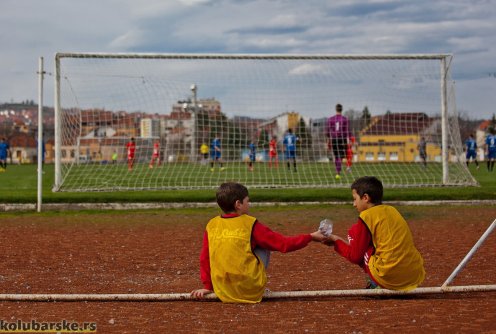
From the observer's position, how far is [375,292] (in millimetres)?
6070

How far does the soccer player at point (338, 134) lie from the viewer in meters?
20.7

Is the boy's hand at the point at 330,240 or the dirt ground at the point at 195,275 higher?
the boy's hand at the point at 330,240

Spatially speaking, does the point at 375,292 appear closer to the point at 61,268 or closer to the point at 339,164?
the point at 61,268

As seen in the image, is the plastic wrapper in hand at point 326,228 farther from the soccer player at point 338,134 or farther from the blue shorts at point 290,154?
the blue shorts at point 290,154

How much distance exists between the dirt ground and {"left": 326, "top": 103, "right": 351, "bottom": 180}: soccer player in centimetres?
692

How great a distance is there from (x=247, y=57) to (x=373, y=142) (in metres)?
12.0

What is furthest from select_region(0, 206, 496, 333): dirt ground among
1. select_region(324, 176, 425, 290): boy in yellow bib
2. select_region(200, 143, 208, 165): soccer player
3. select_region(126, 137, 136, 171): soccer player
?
select_region(126, 137, 136, 171): soccer player

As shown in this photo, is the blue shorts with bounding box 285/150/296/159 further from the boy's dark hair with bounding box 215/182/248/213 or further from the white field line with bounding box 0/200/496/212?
the boy's dark hair with bounding box 215/182/248/213

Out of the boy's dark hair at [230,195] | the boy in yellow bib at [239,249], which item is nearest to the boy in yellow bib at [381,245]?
the boy in yellow bib at [239,249]

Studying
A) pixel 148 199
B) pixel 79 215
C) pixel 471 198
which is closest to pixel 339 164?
pixel 471 198

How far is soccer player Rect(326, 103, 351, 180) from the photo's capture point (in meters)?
20.7

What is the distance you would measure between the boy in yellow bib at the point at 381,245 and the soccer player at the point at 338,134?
1446cm

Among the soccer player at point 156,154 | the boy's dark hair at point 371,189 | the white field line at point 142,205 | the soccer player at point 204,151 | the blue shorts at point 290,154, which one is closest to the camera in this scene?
the boy's dark hair at point 371,189

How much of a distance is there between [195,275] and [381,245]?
247cm
